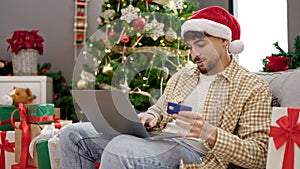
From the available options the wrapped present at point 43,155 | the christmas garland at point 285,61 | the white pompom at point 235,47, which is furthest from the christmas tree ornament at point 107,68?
the white pompom at point 235,47

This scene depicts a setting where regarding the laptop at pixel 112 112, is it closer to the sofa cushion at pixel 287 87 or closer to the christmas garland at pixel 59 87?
the sofa cushion at pixel 287 87

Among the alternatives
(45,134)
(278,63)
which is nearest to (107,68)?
(45,134)

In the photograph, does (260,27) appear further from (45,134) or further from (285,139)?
(285,139)

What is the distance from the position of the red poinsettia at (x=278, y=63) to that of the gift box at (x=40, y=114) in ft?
4.02

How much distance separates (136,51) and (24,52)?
1.40 meters

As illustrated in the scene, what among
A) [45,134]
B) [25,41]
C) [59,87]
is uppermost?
[25,41]

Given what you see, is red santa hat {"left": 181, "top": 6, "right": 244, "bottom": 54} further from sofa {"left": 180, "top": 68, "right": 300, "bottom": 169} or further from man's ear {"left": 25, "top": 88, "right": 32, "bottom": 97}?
man's ear {"left": 25, "top": 88, "right": 32, "bottom": 97}

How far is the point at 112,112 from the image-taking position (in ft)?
5.17

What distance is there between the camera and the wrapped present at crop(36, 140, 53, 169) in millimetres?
2279

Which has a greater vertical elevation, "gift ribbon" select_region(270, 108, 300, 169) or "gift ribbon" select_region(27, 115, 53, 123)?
"gift ribbon" select_region(270, 108, 300, 169)

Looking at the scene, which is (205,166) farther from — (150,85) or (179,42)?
(150,85)

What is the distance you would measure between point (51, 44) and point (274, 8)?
2.15 m

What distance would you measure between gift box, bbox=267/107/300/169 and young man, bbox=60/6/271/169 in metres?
0.18

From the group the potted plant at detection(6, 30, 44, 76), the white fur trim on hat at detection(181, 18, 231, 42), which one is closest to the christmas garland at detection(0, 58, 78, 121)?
the potted plant at detection(6, 30, 44, 76)
